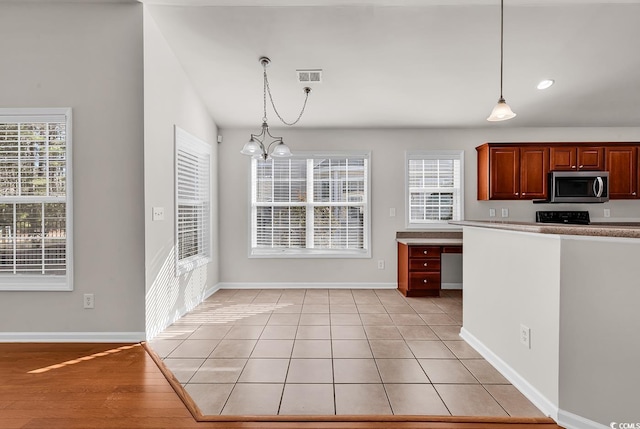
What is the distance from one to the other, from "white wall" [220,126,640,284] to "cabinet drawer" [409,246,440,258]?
53 cm

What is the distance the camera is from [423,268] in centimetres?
444

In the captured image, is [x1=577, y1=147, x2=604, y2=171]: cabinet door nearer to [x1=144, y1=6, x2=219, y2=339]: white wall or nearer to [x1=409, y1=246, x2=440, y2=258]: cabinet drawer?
[x1=409, y1=246, x2=440, y2=258]: cabinet drawer

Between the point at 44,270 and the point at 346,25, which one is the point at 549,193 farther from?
the point at 44,270

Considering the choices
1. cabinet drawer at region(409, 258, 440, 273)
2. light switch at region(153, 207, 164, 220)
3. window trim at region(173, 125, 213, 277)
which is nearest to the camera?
light switch at region(153, 207, 164, 220)

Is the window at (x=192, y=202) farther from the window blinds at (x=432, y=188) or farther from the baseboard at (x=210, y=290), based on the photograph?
the window blinds at (x=432, y=188)

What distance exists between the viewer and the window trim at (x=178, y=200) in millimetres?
3436

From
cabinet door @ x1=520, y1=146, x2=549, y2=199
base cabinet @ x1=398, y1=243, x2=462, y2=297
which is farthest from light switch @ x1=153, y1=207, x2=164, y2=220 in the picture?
cabinet door @ x1=520, y1=146, x2=549, y2=199

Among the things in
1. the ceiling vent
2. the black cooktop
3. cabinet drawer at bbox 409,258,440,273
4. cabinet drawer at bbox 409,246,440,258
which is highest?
the ceiling vent

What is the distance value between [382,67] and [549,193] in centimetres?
301

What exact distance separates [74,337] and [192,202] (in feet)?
5.78

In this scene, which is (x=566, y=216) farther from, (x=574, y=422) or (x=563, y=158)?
(x=574, y=422)

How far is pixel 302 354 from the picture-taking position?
8.72ft

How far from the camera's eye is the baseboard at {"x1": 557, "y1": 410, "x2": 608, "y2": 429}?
174 cm

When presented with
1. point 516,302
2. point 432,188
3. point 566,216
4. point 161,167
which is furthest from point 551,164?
point 161,167
